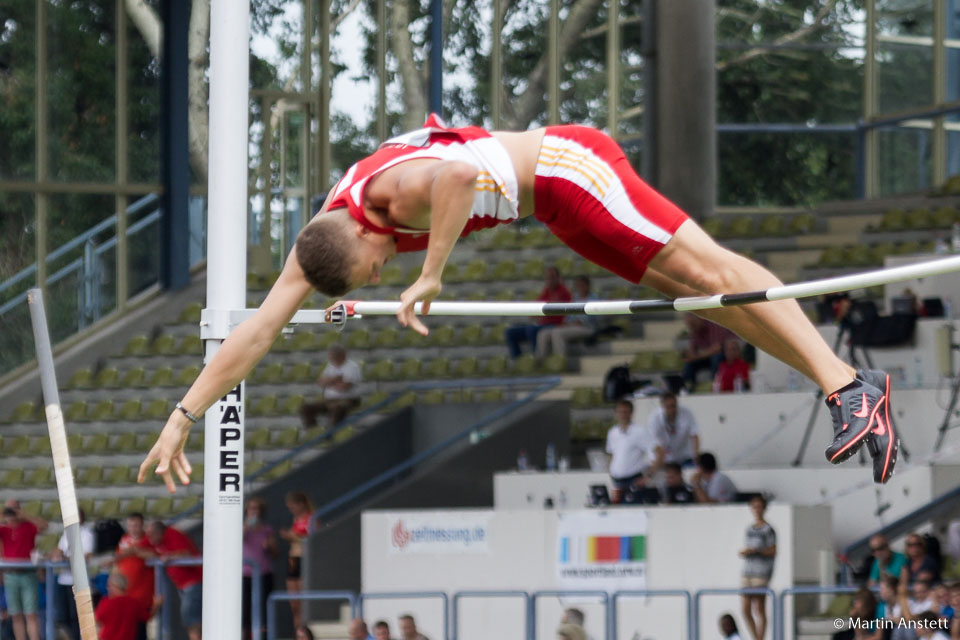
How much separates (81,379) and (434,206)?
1275cm

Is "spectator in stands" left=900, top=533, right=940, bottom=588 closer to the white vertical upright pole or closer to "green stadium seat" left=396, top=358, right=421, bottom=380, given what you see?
the white vertical upright pole

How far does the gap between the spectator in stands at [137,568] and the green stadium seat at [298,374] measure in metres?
4.45

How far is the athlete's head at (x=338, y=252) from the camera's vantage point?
4297mm

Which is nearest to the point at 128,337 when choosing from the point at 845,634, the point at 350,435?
the point at 350,435

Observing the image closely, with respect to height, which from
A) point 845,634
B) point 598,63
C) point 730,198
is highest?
point 598,63

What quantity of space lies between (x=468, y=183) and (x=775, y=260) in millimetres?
11121

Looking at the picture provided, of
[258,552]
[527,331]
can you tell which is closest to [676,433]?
[258,552]

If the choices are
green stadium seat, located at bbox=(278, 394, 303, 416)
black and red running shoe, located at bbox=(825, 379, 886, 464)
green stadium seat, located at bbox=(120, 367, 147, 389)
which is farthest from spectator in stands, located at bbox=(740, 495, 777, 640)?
green stadium seat, located at bbox=(120, 367, 147, 389)

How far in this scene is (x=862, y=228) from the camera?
1549 cm

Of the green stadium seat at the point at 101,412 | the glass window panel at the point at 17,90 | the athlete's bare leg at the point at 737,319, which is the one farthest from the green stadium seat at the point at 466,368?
the athlete's bare leg at the point at 737,319

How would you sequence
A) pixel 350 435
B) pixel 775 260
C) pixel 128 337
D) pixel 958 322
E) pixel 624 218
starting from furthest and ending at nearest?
pixel 128 337
pixel 775 260
pixel 350 435
pixel 958 322
pixel 624 218

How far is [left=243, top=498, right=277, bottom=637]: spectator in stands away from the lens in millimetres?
11031

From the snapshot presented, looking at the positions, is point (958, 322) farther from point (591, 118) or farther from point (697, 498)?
point (591, 118)

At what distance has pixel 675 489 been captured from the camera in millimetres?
10156
